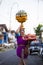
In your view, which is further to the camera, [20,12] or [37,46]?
[37,46]

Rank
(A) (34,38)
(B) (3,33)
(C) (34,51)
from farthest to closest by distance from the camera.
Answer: (B) (3,33) < (C) (34,51) < (A) (34,38)

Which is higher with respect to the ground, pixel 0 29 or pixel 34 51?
pixel 0 29

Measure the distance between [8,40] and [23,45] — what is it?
60981 mm

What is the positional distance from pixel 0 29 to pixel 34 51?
39.5 meters

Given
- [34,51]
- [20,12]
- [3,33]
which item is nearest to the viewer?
[20,12]

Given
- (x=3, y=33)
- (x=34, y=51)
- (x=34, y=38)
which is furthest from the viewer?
(x=3, y=33)

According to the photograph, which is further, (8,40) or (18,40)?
(8,40)

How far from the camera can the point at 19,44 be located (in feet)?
19.1

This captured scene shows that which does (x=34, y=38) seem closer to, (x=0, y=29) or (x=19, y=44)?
(x=19, y=44)

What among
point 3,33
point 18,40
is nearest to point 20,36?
point 18,40

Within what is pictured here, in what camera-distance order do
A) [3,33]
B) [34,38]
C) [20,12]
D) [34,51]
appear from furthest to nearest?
[3,33] → [34,51] → [20,12] → [34,38]

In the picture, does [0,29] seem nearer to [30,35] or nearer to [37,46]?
[37,46]

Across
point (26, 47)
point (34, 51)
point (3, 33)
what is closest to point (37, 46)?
point (34, 51)

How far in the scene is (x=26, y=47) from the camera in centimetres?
584
